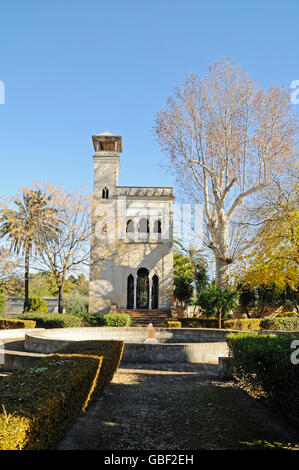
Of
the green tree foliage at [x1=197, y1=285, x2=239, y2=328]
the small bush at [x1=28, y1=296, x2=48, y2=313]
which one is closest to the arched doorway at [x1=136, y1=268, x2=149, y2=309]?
the small bush at [x1=28, y1=296, x2=48, y2=313]

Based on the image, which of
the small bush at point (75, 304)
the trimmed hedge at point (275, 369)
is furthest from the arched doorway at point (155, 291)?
the trimmed hedge at point (275, 369)

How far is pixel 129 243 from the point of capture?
27.0 metres

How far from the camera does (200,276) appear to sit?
2903 centimetres

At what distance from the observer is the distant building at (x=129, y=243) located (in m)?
26.0

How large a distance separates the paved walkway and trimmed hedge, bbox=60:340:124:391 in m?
0.30

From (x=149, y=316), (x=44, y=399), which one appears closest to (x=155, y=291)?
(x=149, y=316)

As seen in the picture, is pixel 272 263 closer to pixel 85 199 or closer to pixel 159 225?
pixel 85 199

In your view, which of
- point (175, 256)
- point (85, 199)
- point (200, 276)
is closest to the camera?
point (85, 199)

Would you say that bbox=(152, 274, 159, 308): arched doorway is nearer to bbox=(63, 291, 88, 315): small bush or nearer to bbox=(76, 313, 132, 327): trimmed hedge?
bbox=(63, 291, 88, 315): small bush

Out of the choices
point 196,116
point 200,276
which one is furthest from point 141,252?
point 196,116

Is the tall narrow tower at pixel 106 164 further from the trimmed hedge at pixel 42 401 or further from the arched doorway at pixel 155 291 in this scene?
the trimmed hedge at pixel 42 401

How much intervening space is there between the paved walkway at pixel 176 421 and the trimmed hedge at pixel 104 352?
303 millimetres

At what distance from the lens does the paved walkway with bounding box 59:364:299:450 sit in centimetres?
414
